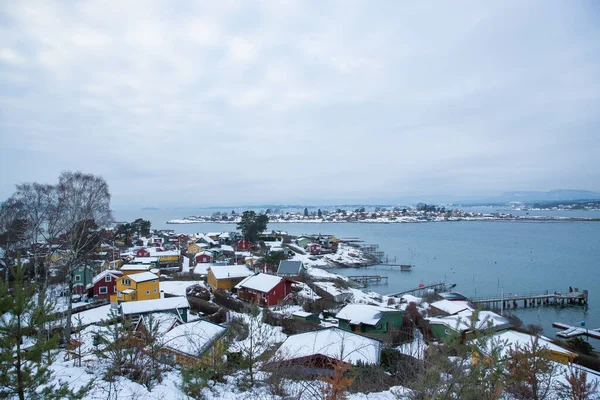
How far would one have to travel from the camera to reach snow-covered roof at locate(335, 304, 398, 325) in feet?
→ 40.6

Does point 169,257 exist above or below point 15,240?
below

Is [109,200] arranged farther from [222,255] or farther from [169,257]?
[222,255]

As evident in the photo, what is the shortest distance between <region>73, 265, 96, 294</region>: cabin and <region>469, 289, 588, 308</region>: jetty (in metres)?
20.9

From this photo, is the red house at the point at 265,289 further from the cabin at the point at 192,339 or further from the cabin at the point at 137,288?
the cabin at the point at 192,339

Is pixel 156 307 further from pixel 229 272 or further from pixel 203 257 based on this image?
pixel 203 257

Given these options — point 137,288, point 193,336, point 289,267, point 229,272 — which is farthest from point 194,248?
point 193,336

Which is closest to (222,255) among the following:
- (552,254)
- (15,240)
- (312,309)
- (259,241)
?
(259,241)

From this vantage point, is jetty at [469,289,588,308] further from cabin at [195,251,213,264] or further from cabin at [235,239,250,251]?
cabin at [235,239,250,251]

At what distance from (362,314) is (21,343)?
1168cm

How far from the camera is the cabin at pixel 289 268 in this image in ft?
72.6

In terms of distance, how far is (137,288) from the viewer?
14266mm

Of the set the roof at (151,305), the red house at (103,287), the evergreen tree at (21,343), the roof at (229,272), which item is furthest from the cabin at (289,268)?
the evergreen tree at (21,343)

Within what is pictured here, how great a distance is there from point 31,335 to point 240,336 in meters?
2.99

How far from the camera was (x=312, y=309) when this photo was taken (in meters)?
15.0
